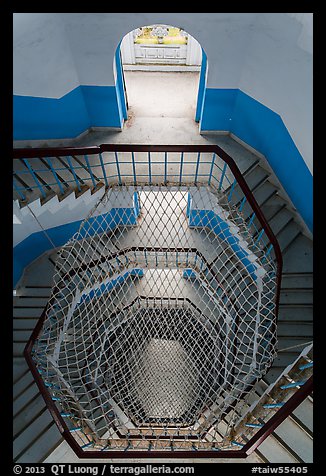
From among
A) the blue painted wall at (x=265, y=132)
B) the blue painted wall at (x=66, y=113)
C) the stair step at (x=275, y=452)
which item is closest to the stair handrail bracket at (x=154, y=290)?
the stair step at (x=275, y=452)

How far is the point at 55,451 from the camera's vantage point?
14.0 feet

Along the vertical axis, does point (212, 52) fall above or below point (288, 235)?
above

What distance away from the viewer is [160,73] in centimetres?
676

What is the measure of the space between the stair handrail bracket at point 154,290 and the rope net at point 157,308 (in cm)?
3

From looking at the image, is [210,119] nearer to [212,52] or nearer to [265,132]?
[265,132]

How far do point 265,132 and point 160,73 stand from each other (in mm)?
2704

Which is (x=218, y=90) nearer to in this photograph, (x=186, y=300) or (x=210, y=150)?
(x=210, y=150)

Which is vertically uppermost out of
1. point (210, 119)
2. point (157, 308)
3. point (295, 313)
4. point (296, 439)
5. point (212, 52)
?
point (212, 52)

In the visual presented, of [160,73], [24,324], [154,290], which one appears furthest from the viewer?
[154,290]

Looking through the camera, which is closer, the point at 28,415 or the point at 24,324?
the point at 28,415

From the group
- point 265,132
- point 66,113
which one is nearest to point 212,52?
point 265,132

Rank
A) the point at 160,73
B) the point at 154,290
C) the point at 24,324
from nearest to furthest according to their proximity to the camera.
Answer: the point at 24,324
the point at 160,73
the point at 154,290

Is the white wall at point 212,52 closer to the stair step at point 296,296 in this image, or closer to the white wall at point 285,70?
the white wall at point 285,70

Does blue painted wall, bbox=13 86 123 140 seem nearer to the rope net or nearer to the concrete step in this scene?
the rope net
